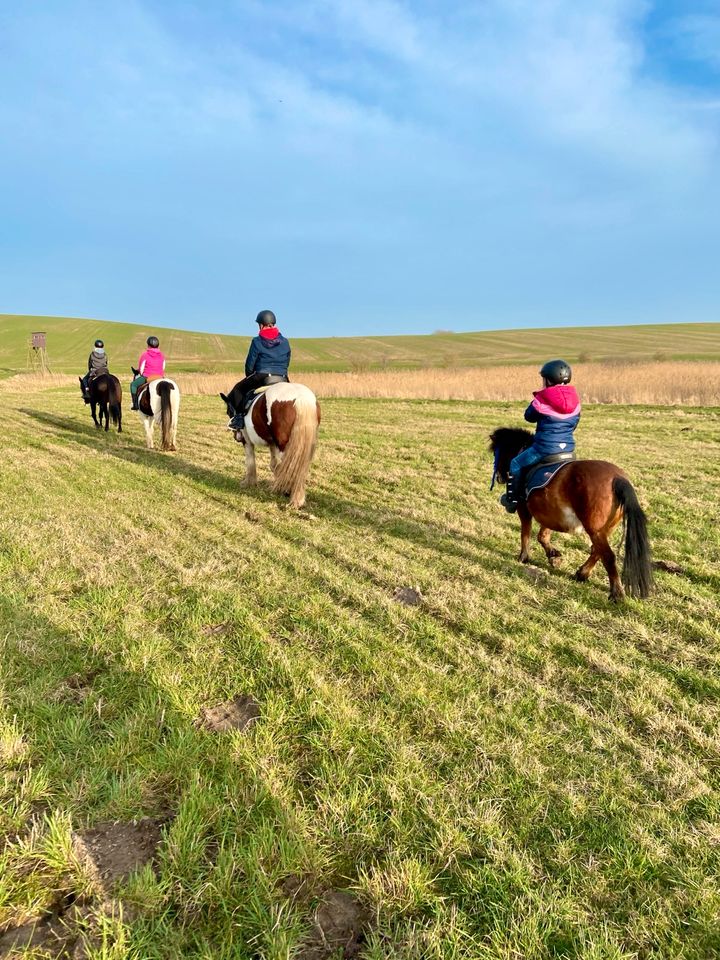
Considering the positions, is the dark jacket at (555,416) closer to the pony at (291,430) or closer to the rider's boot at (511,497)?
the rider's boot at (511,497)

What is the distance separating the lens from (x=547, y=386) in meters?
5.23

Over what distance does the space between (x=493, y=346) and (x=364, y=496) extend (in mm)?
77020

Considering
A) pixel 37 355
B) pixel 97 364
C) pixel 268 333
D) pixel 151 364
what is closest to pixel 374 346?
pixel 37 355

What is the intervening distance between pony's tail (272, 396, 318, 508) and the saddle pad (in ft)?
11.5

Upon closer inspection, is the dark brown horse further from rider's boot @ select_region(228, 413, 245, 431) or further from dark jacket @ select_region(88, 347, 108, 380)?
dark jacket @ select_region(88, 347, 108, 380)

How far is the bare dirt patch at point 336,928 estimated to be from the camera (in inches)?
68.1

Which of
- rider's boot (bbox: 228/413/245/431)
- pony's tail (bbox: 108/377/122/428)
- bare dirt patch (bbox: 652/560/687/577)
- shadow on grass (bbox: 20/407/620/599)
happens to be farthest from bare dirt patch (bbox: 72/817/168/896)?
pony's tail (bbox: 108/377/122/428)

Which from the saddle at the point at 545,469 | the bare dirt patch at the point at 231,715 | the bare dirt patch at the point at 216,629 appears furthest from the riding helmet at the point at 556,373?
the bare dirt patch at the point at 231,715

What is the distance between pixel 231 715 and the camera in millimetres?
2896

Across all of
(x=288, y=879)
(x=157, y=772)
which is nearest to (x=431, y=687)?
(x=288, y=879)

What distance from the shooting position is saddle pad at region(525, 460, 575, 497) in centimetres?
492

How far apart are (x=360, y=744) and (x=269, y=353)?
6.78 metres

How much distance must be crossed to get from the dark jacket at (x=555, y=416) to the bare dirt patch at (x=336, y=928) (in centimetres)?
428

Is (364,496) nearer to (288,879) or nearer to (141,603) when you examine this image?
(141,603)
